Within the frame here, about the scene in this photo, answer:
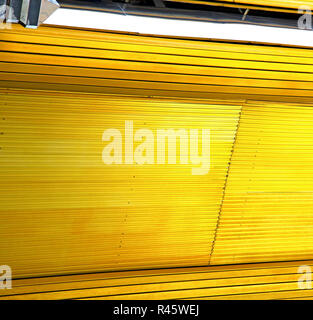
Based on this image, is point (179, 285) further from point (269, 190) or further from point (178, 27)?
point (178, 27)

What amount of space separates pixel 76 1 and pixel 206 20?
0.90 metres

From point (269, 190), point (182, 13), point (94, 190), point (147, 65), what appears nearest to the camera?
point (182, 13)

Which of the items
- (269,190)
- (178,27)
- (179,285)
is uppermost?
(178,27)

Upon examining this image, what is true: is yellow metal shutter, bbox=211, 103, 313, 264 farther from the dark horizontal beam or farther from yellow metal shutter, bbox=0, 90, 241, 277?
the dark horizontal beam

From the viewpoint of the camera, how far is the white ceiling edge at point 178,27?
2.62 m

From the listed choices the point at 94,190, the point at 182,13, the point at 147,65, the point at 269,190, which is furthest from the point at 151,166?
the point at 182,13

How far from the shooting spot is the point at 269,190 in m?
4.27

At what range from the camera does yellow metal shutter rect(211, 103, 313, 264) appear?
13.1 ft

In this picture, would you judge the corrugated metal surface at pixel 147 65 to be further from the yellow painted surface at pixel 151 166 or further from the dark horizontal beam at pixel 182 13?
the dark horizontal beam at pixel 182 13

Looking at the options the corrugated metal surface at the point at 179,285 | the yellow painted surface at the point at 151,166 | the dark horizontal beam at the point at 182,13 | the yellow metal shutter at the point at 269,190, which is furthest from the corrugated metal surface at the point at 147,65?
the corrugated metal surface at the point at 179,285

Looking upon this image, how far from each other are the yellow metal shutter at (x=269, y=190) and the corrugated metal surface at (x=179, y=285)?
0.15 meters

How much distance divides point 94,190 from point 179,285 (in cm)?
144

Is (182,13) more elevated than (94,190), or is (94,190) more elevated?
(182,13)

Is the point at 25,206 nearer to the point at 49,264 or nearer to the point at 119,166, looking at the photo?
the point at 49,264
